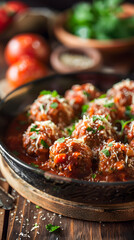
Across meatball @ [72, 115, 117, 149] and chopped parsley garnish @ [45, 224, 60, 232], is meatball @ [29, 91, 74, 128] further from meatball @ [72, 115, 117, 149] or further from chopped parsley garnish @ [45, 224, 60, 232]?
chopped parsley garnish @ [45, 224, 60, 232]

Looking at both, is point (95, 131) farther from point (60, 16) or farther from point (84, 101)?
point (60, 16)

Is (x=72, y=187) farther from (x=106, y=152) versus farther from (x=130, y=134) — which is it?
(x=130, y=134)

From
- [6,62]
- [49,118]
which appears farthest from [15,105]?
[6,62]

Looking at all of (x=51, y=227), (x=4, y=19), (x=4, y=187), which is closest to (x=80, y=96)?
(x=4, y=187)

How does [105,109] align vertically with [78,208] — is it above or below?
above

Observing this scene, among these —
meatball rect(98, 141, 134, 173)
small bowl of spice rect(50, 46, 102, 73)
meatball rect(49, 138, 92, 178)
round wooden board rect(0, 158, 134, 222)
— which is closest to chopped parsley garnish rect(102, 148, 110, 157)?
meatball rect(98, 141, 134, 173)

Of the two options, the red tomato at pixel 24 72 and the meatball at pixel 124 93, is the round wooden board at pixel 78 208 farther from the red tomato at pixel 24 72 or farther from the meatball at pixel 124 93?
the red tomato at pixel 24 72

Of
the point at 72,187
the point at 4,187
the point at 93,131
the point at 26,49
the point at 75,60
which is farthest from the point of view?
the point at 26,49
